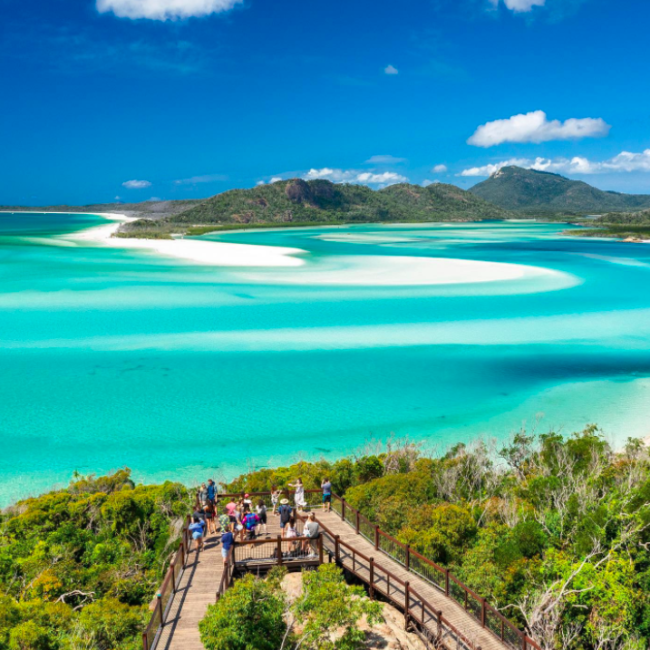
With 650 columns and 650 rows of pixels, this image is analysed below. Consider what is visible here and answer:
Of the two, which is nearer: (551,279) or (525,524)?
(525,524)

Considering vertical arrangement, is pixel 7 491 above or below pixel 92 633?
below

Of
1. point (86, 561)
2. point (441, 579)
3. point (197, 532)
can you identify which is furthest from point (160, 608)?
point (86, 561)

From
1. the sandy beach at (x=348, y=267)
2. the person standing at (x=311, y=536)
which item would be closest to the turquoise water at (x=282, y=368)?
the sandy beach at (x=348, y=267)

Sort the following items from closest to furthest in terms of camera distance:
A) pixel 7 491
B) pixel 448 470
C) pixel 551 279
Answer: pixel 448 470 < pixel 7 491 < pixel 551 279

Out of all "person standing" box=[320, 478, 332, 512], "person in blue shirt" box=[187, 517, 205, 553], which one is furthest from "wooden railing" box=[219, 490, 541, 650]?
"person in blue shirt" box=[187, 517, 205, 553]

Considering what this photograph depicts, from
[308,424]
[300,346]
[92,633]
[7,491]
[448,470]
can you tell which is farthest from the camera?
[300,346]

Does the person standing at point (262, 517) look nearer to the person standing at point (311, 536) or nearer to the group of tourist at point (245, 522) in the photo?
the group of tourist at point (245, 522)

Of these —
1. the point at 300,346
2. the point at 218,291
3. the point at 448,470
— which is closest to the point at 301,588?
the point at 448,470

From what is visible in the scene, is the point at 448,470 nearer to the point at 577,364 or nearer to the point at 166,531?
the point at 166,531
